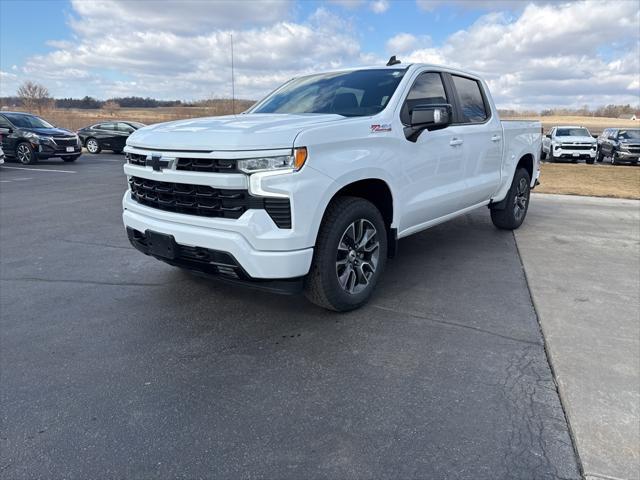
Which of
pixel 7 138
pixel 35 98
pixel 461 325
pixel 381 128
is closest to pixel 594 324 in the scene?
pixel 461 325

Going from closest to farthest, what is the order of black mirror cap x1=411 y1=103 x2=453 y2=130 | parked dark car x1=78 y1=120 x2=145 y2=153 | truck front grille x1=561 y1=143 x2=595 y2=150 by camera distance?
black mirror cap x1=411 y1=103 x2=453 y2=130 → truck front grille x1=561 y1=143 x2=595 y2=150 → parked dark car x1=78 y1=120 x2=145 y2=153

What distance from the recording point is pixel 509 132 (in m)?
5.90

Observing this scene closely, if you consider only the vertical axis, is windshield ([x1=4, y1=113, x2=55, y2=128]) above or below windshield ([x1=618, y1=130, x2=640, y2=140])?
above

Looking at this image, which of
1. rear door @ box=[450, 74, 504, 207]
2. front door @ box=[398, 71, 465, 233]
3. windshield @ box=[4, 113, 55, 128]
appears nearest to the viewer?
front door @ box=[398, 71, 465, 233]

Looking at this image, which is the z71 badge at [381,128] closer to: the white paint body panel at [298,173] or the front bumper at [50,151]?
the white paint body panel at [298,173]

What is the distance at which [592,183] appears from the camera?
1252 centimetres

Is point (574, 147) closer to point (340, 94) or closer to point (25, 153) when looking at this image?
point (340, 94)

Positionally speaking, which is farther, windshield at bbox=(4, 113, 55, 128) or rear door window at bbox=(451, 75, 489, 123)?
windshield at bbox=(4, 113, 55, 128)

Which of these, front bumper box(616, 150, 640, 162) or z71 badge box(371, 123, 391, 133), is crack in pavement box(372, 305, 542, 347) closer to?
z71 badge box(371, 123, 391, 133)

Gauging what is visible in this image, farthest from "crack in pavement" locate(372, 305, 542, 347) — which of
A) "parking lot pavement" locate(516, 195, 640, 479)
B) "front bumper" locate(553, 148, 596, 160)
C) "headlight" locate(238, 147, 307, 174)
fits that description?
"front bumper" locate(553, 148, 596, 160)

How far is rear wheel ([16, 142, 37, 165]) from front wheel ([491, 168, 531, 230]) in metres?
15.3

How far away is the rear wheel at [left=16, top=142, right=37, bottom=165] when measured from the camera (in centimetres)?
1568

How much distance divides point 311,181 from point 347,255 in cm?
80

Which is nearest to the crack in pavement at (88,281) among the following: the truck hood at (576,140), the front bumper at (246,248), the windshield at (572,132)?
the front bumper at (246,248)
